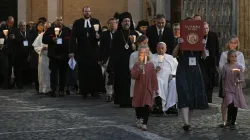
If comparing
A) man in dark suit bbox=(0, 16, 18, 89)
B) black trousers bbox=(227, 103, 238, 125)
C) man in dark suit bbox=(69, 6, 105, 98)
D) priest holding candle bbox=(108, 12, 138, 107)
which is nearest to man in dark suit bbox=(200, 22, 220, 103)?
priest holding candle bbox=(108, 12, 138, 107)

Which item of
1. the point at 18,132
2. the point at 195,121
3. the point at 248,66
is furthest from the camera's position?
the point at 248,66

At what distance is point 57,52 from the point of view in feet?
59.8

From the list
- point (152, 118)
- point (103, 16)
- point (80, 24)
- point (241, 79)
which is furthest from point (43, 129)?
point (103, 16)

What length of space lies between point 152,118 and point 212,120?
1.10 metres

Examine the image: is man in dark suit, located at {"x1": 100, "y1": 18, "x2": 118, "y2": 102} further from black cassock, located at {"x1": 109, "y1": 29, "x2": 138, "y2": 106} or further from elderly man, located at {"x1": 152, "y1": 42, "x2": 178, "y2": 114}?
elderly man, located at {"x1": 152, "y1": 42, "x2": 178, "y2": 114}

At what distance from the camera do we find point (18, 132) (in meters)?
11.6

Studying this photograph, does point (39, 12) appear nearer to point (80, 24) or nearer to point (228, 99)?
point (80, 24)

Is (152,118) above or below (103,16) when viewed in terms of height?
below

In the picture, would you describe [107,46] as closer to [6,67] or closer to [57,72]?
[57,72]

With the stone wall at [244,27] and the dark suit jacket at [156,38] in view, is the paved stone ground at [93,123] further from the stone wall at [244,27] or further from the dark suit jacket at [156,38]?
the stone wall at [244,27]

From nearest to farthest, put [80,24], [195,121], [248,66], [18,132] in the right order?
[18,132] < [195,121] < [80,24] < [248,66]

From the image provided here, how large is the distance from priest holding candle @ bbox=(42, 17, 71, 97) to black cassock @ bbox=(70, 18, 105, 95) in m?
0.59

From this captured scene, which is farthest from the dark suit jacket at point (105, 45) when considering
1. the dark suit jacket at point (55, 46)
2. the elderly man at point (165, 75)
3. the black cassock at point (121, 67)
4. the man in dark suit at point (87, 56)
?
the elderly man at point (165, 75)

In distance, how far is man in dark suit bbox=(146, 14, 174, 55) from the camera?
48.2ft
